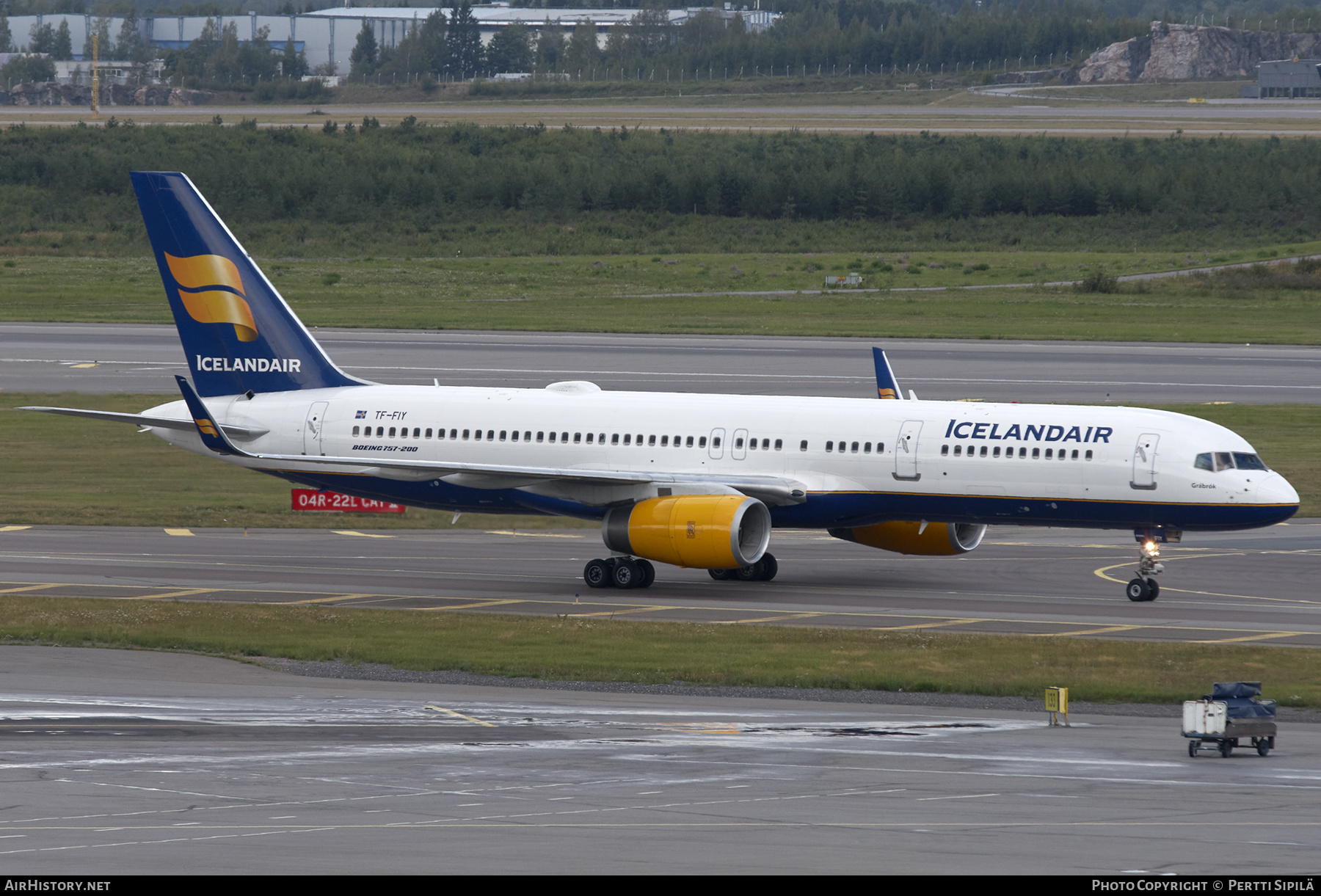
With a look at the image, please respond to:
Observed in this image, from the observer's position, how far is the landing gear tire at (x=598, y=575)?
40.8 meters

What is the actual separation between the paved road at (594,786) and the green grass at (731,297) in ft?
224

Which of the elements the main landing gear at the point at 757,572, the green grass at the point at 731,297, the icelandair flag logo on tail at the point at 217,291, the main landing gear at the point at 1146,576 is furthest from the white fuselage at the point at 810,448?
the green grass at the point at 731,297

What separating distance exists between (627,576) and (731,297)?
74.1 m

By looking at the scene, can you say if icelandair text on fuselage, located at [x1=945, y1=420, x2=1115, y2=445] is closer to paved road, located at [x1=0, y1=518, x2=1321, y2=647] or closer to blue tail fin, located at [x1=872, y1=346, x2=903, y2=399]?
paved road, located at [x1=0, y1=518, x2=1321, y2=647]

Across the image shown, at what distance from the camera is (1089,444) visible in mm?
39188

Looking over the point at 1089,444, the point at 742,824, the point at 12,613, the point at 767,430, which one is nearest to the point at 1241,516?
the point at 1089,444

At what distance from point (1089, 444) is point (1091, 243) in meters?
111

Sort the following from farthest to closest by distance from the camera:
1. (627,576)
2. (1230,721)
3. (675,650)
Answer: (627,576)
(675,650)
(1230,721)

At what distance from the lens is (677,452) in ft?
139

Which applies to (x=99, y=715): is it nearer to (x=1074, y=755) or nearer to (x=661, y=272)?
(x=1074, y=755)

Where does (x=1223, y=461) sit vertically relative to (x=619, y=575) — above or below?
above
